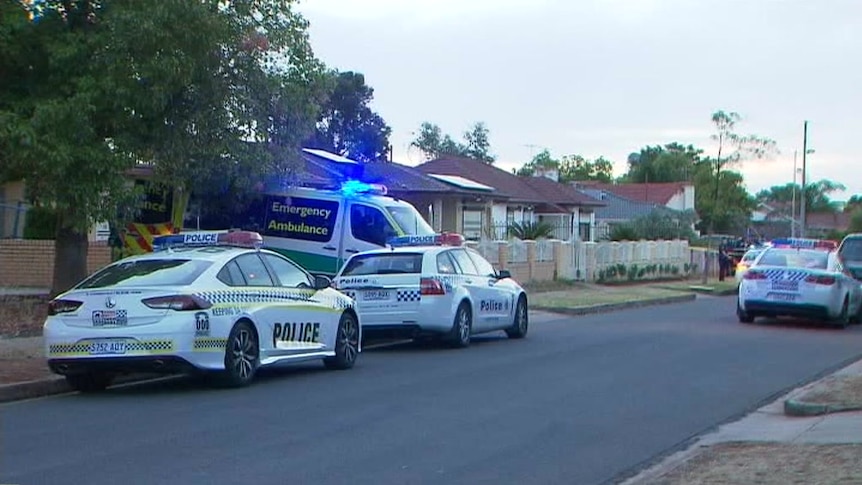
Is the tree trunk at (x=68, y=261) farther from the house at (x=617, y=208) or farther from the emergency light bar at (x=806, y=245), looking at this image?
the house at (x=617, y=208)

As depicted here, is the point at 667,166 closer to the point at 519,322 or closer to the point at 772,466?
the point at 519,322

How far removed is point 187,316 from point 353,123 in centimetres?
5547

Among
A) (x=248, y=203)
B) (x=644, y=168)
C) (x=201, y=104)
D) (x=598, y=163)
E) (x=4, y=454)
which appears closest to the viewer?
(x=4, y=454)

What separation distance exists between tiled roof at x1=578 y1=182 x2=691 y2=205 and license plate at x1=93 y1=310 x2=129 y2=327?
255ft

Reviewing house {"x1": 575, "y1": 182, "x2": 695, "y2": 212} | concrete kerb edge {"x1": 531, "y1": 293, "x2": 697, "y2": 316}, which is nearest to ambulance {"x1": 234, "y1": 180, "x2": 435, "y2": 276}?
concrete kerb edge {"x1": 531, "y1": 293, "x2": 697, "y2": 316}

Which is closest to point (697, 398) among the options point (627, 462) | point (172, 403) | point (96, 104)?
point (627, 462)

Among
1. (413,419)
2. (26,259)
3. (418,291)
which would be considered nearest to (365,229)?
(418,291)

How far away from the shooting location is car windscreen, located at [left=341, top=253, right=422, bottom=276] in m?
18.6

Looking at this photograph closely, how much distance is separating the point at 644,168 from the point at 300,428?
360ft

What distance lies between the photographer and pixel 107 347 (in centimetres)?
1238

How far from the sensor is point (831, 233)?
93188 mm

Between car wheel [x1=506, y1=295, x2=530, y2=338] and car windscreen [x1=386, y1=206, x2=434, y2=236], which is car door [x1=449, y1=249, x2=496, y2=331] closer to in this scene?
car wheel [x1=506, y1=295, x2=530, y2=338]

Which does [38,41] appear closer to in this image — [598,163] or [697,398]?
[697,398]

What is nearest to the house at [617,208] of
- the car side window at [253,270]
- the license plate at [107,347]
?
the car side window at [253,270]
